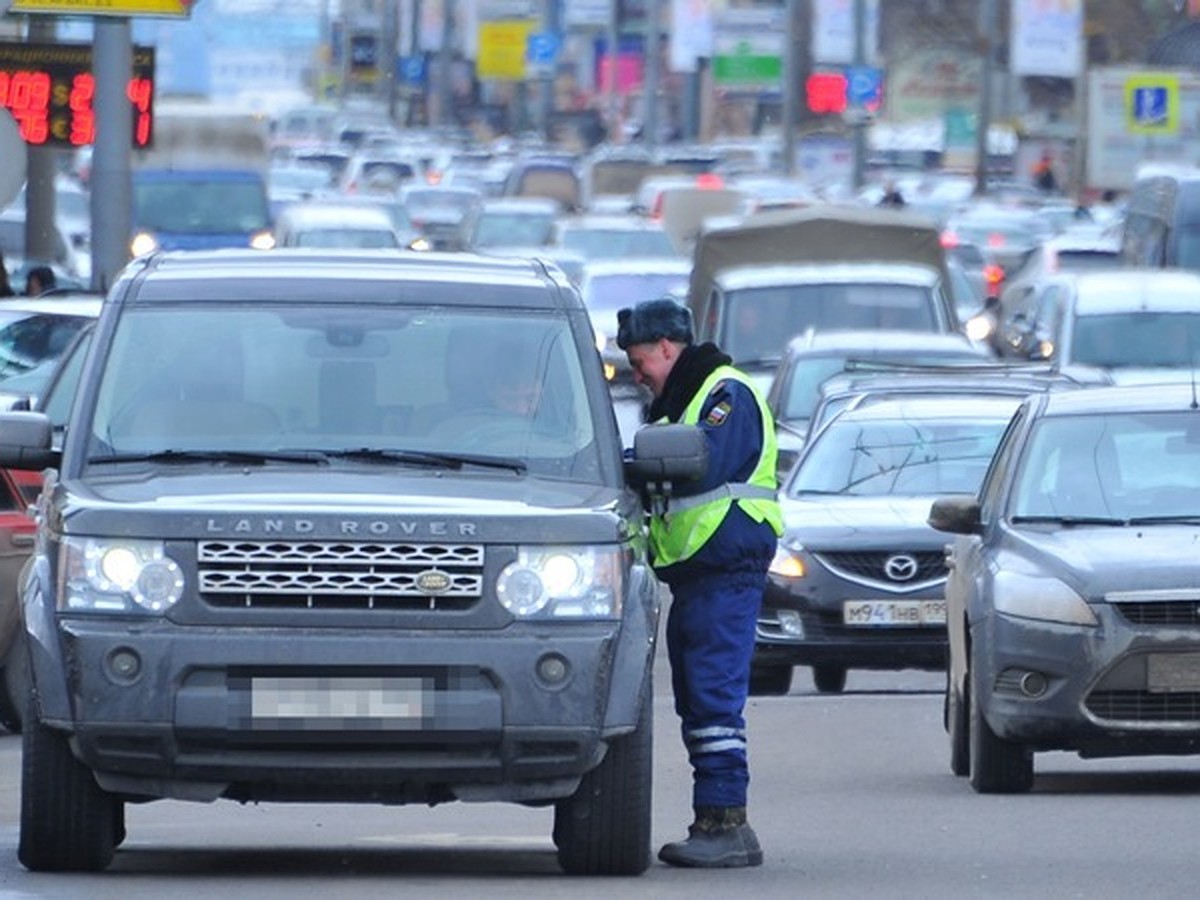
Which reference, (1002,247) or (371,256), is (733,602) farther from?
(1002,247)

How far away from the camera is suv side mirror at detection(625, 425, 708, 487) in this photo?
32.9ft

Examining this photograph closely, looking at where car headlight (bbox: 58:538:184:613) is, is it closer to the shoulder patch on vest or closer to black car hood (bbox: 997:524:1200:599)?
the shoulder patch on vest

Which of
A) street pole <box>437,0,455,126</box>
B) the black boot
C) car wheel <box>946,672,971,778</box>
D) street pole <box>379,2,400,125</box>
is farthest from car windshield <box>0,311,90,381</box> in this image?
street pole <box>379,2,400,125</box>

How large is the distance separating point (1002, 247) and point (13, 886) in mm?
49773

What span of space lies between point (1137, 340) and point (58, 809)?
17622 millimetres

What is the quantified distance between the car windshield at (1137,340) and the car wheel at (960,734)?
12713 millimetres

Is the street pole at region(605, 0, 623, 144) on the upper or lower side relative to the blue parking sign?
lower

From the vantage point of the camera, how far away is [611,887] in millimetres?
9820

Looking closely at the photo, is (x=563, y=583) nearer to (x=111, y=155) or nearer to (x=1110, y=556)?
(x=1110, y=556)

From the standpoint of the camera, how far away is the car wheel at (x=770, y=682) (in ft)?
60.3

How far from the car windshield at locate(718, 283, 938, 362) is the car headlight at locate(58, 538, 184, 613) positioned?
18.1 meters

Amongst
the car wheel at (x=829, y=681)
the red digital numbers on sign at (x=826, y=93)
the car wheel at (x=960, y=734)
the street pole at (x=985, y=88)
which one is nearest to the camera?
the car wheel at (x=960, y=734)

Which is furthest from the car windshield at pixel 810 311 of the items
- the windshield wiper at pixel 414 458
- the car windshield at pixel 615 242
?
the car windshield at pixel 615 242

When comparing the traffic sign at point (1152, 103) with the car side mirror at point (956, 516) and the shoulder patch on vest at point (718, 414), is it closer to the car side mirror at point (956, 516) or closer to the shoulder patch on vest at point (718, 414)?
the car side mirror at point (956, 516)
